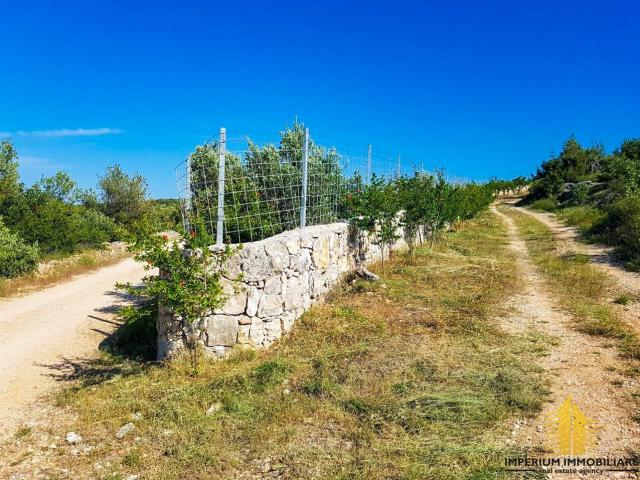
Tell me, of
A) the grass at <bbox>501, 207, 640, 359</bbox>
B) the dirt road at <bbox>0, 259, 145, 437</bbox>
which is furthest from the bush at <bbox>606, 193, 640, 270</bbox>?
the dirt road at <bbox>0, 259, 145, 437</bbox>

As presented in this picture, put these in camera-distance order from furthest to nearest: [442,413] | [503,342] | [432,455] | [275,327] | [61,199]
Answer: [61,199]
[275,327]
[503,342]
[442,413]
[432,455]

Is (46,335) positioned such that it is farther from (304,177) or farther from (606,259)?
(606,259)

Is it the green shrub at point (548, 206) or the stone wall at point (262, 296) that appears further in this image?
the green shrub at point (548, 206)

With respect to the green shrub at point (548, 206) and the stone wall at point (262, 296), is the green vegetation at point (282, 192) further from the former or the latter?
→ the green shrub at point (548, 206)

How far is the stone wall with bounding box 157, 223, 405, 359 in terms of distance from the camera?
19.7 feet

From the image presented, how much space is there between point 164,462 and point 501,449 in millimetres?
2993

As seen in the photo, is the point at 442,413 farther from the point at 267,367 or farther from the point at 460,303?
the point at 460,303

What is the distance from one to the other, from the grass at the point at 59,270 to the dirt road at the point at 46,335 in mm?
469

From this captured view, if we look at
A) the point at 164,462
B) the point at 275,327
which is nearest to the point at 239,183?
the point at 275,327

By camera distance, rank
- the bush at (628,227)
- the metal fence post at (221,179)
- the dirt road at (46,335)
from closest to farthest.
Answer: the dirt road at (46,335) < the metal fence post at (221,179) < the bush at (628,227)

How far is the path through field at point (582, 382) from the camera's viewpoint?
3.75 m

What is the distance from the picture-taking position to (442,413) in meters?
4.21

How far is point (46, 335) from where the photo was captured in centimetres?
786

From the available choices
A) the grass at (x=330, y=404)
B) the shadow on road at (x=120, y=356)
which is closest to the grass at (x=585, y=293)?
the grass at (x=330, y=404)
